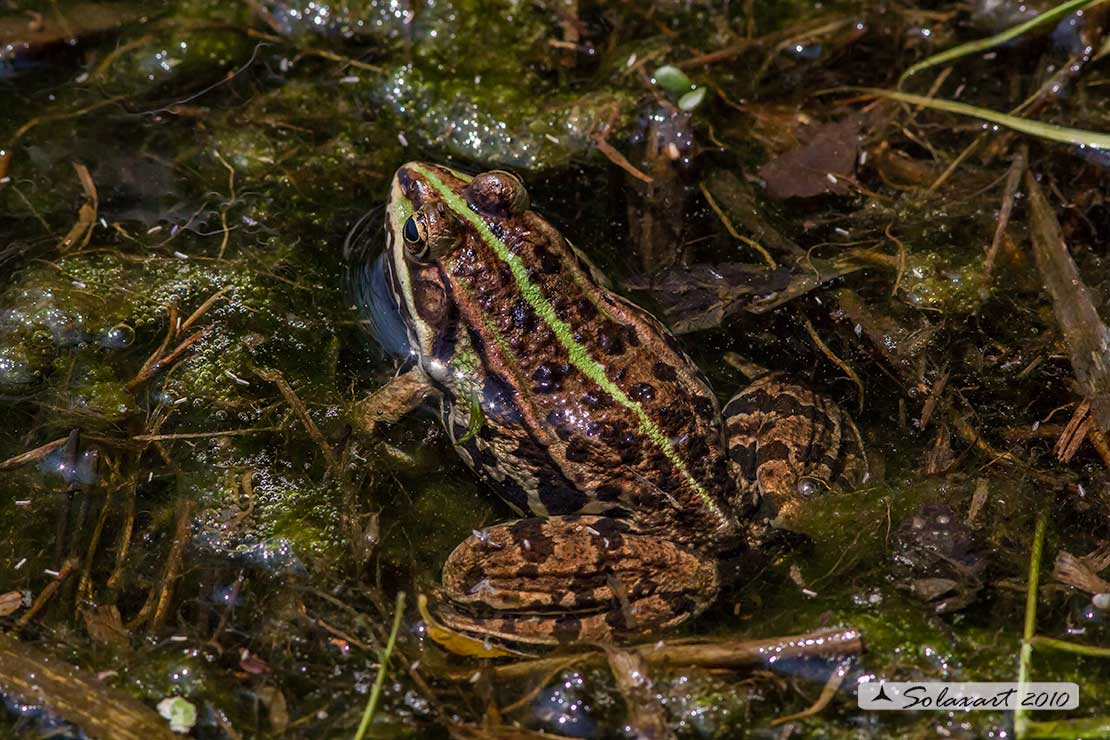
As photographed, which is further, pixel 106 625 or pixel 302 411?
pixel 302 411

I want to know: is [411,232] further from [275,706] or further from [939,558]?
[939,558]

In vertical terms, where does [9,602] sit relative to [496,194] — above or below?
below

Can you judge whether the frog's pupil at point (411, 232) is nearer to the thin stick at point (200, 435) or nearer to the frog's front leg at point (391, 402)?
the frog's front leg at point (391, 402)

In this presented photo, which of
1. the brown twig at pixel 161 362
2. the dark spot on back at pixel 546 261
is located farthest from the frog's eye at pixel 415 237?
the brown twig at pixel 161 362

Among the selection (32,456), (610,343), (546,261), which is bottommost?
(32,456)

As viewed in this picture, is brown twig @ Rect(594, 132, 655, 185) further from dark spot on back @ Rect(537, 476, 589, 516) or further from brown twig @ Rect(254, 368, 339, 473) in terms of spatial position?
brown twig @ Rect(254, 368, 339, 473)

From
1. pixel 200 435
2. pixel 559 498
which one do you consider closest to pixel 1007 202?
pixel 559 498

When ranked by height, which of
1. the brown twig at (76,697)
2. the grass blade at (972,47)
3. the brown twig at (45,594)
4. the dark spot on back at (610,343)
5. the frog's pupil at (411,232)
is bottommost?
the brown twig at (76,697)
